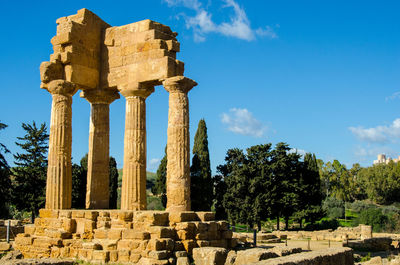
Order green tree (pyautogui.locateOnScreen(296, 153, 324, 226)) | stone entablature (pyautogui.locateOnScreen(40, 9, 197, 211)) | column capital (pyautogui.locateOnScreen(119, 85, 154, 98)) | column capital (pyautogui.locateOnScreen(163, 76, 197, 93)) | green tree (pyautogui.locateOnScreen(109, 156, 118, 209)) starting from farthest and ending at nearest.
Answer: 1. green tree (pyautogui.locateOnScreen(296, 153, 324, 226))
2. green tree (pyautogui.locateOnScreen(109, 156, 118, 209))
3. column capital (pyautogui.locateOnScreen(119, 85, 154, 98))
4. stone entablature (pyautogui.locateOnScreen(40, 9, 197, 211))
5. column capital (pyautogui.locateOnScreen(163, 76, 197, 93))

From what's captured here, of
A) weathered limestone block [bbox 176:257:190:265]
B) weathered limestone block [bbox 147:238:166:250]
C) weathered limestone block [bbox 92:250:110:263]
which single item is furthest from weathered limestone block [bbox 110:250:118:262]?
weathered limestone block [bbox 176:257:190:265]

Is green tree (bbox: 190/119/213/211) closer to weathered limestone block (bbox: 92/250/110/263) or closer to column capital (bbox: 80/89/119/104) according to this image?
column capital (bbox: 80/89/119/104)

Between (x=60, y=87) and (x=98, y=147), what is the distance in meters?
3.36

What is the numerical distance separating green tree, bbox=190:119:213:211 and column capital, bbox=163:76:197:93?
2351cm

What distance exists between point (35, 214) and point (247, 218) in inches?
738

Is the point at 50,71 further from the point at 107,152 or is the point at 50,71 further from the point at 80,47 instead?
the point at 107,152

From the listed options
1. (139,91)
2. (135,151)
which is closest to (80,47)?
(139,91)

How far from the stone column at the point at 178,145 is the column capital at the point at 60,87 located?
4277mm

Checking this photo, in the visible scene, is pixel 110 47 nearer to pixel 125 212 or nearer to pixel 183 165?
pixel 183 165

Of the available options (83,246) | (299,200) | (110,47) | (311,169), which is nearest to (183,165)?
(83,246)

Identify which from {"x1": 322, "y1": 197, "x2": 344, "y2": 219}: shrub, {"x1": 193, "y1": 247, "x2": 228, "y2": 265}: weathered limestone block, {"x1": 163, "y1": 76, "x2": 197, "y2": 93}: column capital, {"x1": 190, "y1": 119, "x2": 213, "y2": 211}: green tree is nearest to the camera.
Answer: {"x1": 193, "y1": 247, "x2": 228, "y2": 265}: weathered limestone block

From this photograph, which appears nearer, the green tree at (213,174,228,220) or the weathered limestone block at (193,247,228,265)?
the weathered limestone block at (193,247,228,265)

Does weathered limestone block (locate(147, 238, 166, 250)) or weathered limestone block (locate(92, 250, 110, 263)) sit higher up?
weathered limestone block (locate(147, 238, 166, 250))

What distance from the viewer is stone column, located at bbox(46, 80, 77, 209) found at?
18.8 m
